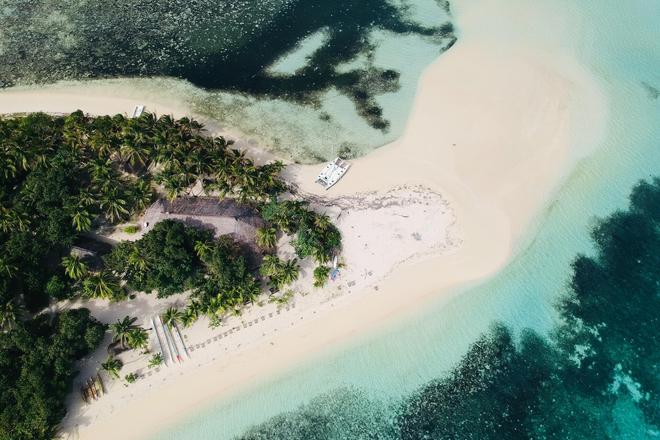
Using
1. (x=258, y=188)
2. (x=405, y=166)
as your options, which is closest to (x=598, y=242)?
(x=405, y=166)

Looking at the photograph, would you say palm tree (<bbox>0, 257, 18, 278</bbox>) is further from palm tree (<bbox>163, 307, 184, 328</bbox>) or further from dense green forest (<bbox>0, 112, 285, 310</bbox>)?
palm tree (<bbox>163, 307, 184, 328</bbox>)

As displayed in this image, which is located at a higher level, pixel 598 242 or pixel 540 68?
pixel 540 68

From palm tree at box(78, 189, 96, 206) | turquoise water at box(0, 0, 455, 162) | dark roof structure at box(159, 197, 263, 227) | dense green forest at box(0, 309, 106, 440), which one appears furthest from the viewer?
turquoise water at box(0, 0, 455, 162)

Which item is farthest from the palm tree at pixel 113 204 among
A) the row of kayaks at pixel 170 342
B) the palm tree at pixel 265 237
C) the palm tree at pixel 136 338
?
the palm tree at pixel 265 237

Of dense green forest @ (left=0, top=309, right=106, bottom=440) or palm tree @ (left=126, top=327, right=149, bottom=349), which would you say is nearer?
dense green forest @ (left=0, top=309, right=106, bottom=440)

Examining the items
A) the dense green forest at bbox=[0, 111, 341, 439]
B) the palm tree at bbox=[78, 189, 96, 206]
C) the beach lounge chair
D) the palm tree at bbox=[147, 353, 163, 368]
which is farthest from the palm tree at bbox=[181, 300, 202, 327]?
the beach lounge chair

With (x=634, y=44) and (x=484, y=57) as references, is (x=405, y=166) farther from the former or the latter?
(x=634, y=44)

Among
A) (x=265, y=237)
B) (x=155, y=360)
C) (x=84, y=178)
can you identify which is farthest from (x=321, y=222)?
(x=84, y=178)
